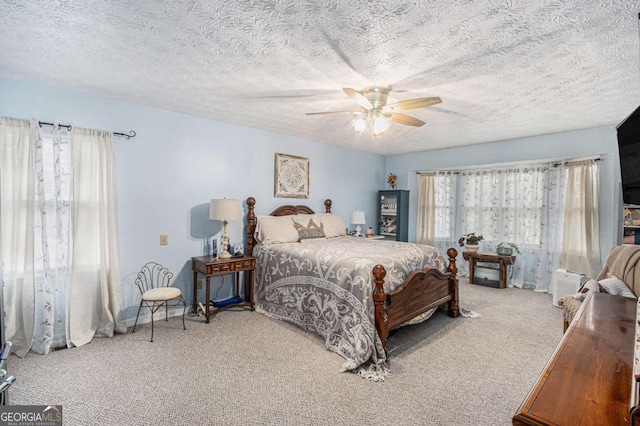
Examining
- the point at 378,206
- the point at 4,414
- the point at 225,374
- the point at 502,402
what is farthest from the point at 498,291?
the point at 4,414

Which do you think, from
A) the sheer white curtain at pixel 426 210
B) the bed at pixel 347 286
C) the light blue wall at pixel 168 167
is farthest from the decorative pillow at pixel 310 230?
the sheer white curtain at pixel 426 210

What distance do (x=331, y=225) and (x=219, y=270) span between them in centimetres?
190

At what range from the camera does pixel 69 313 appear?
2.98 meters

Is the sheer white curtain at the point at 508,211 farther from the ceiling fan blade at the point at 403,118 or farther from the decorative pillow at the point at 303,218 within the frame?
the ceiling fan blade at the point at 403,118

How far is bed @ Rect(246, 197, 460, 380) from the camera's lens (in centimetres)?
274

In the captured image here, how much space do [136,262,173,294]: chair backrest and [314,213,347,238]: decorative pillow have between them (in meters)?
2.19

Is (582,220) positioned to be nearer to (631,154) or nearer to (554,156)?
(554,156)

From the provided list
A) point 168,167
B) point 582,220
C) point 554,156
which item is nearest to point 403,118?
point 168,167

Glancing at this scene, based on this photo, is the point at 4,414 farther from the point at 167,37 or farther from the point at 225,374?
the point at 167,37

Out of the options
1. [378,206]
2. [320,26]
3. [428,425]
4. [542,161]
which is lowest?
[428,425]

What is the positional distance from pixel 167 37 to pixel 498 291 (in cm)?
525

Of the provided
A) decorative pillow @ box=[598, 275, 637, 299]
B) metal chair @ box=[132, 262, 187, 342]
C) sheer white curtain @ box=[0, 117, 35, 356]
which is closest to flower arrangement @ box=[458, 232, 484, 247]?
decorative pillow @ box=[598, 275, 637, 299]

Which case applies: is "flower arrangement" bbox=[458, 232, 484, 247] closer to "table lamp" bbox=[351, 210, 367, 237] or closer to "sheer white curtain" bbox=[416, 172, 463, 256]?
"sheer white curtain" bbox=[416, 172, 463, 256]

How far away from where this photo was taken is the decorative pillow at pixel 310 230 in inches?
176
